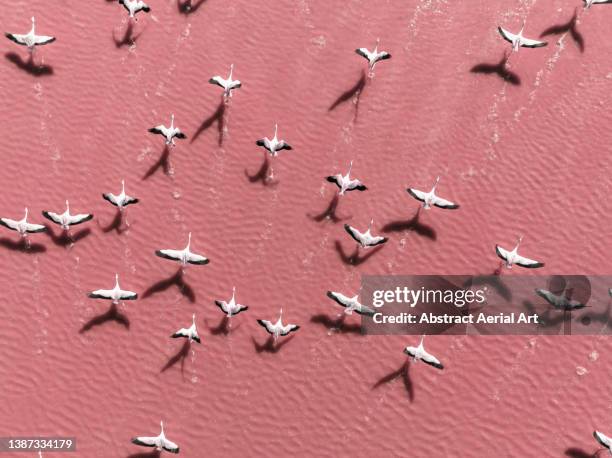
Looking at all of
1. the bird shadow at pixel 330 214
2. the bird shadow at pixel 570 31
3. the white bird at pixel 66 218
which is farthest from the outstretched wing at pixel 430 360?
the bird shadow at pixel 570 31

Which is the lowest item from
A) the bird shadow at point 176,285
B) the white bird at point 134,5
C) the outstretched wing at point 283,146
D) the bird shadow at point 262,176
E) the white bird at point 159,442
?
the white bird at point 159,442

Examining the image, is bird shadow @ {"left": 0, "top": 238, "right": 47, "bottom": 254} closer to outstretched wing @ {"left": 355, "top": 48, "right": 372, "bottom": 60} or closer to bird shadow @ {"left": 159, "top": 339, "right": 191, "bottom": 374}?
bird shadow @ {"left": 159, "top": 339, "right": 191, "bottom": 374}

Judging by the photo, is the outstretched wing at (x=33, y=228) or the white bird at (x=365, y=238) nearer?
the outstretched wing at (x=33, y=228)

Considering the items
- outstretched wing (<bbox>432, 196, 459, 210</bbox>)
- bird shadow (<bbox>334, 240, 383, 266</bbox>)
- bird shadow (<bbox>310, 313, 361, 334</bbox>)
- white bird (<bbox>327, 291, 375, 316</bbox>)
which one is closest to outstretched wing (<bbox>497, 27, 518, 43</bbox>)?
outstretched wing (<bbox>432, 196, 459, 210</bbox>)

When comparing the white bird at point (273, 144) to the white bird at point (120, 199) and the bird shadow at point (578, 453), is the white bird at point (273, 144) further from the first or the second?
the bird shadow at point (578, 453)

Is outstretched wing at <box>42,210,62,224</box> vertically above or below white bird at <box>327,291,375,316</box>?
above

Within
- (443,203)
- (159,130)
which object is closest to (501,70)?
(443,203)
